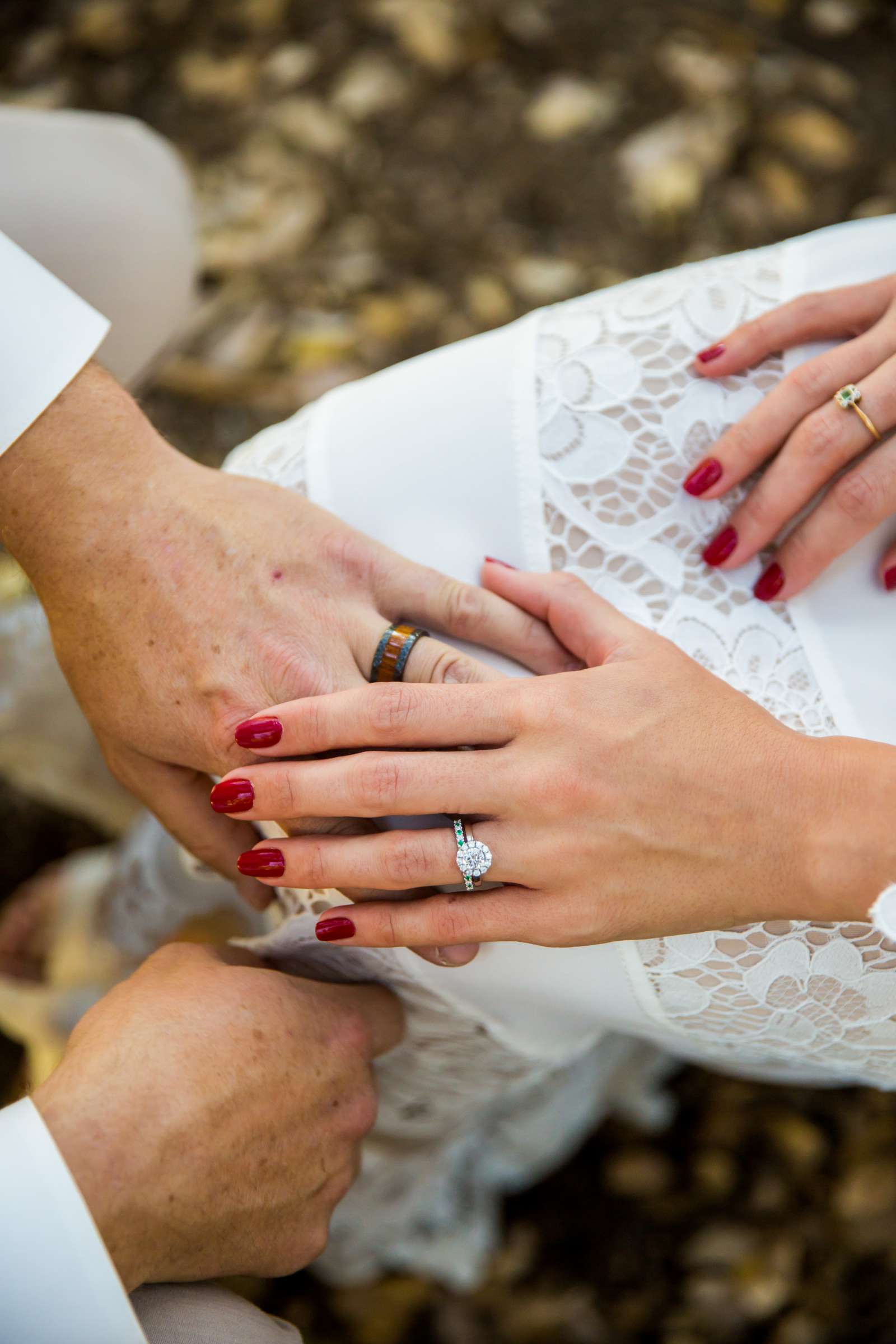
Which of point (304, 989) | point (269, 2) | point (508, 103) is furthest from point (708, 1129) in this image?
point (269, 2)

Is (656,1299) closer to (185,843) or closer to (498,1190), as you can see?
(498,1190)

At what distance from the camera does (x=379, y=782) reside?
0.71m

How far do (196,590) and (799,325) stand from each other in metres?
0.54

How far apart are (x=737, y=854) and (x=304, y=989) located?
36 centimetres

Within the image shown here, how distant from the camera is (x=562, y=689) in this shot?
Result: 732mm

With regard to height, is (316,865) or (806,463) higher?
(806,463)

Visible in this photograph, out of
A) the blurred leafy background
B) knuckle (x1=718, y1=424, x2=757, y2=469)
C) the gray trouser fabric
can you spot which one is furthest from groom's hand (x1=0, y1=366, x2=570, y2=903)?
the blurred leafy background

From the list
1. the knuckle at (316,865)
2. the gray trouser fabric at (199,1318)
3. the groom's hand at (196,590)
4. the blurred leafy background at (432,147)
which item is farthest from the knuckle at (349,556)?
the blurred leafy background at (432,147)

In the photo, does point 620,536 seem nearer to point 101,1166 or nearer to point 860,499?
point 860,499

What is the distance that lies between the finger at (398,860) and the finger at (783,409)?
343 mm

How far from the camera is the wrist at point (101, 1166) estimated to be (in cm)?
66

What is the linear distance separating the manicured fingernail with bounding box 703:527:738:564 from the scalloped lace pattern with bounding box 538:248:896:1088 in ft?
0.05

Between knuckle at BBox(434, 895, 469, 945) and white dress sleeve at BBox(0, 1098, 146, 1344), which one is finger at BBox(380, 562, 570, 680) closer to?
knuckle at BBox(434, 895, 469, 945)

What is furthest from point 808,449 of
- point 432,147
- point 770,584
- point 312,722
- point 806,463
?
point 432,147
